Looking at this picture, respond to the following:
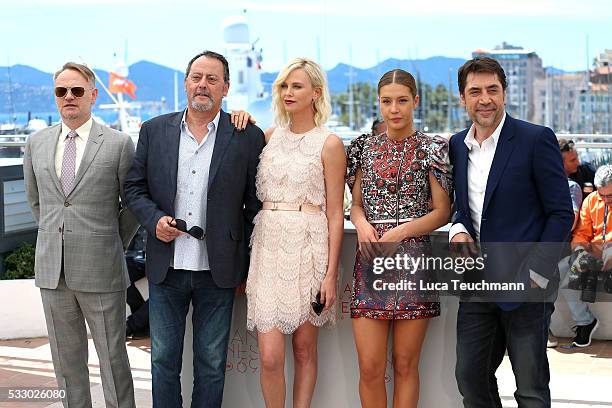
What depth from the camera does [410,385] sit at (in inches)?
133

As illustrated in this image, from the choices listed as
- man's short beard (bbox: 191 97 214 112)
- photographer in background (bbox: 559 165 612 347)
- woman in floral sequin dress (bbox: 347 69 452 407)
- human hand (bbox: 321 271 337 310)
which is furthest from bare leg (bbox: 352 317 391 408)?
photographer in background (bbox: 559 165 612 347)

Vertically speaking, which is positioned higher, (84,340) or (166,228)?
(166,228)

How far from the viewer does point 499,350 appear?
3139 mm

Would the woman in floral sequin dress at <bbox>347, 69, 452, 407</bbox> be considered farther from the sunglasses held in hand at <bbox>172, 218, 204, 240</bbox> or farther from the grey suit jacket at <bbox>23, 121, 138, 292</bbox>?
the grey suit jacket at <bbox>23, 121, 138, 292</bbox>

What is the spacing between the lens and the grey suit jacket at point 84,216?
353 centimetres

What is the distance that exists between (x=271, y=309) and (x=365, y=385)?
47cm

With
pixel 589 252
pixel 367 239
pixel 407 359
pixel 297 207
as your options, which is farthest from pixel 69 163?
pixel 589 252

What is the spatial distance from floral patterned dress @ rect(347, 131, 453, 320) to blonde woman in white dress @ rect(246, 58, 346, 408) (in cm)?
13

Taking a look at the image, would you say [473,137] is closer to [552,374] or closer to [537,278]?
[537,278]

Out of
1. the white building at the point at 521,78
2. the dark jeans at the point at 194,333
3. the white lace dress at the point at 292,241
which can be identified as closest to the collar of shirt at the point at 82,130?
the dark jeans at the point at 194,333

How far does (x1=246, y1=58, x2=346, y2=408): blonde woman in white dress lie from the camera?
3.35m

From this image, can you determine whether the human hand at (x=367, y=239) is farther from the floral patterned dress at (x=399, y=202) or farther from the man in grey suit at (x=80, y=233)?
the man in grey suit at (x=80, y=233)

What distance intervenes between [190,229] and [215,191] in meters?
0.18

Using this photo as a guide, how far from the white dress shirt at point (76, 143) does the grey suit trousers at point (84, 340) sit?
0.48 m
